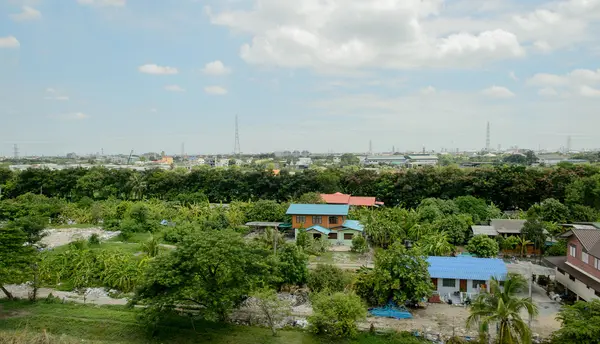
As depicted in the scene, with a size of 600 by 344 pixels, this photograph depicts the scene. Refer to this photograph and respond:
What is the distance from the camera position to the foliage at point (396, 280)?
16.2m

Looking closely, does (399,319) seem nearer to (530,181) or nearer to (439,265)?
(439,265)

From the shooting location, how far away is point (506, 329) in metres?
12.0

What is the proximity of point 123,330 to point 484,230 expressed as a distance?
72.0 ft

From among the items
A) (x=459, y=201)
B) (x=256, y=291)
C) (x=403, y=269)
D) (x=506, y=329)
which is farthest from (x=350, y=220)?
(x=506, y=329)

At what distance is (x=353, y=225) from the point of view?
28125 millimetres

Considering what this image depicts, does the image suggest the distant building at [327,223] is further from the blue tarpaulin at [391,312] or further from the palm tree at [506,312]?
the palm tree at [506,312]

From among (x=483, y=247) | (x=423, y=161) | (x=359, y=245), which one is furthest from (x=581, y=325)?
(x=423, y=161)

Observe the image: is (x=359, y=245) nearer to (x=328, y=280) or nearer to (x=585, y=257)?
(x=328, y=280)

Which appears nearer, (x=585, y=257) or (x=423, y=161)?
(x=585, y=257)

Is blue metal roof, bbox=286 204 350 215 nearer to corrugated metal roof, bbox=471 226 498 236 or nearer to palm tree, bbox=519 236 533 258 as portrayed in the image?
corrugated metal roof, bbox=471 226 498 236

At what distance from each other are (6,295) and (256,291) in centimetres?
1165

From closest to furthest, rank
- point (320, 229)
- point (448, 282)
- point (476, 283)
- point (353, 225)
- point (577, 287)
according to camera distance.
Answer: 1. point (577, 287)
2. point (476, 283)
3. point (448, 282)
4. point (320, 229)
5. point (353, 225)

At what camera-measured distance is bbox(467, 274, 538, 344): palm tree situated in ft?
39.0

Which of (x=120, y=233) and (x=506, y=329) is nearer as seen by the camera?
(x=506, y=329)
